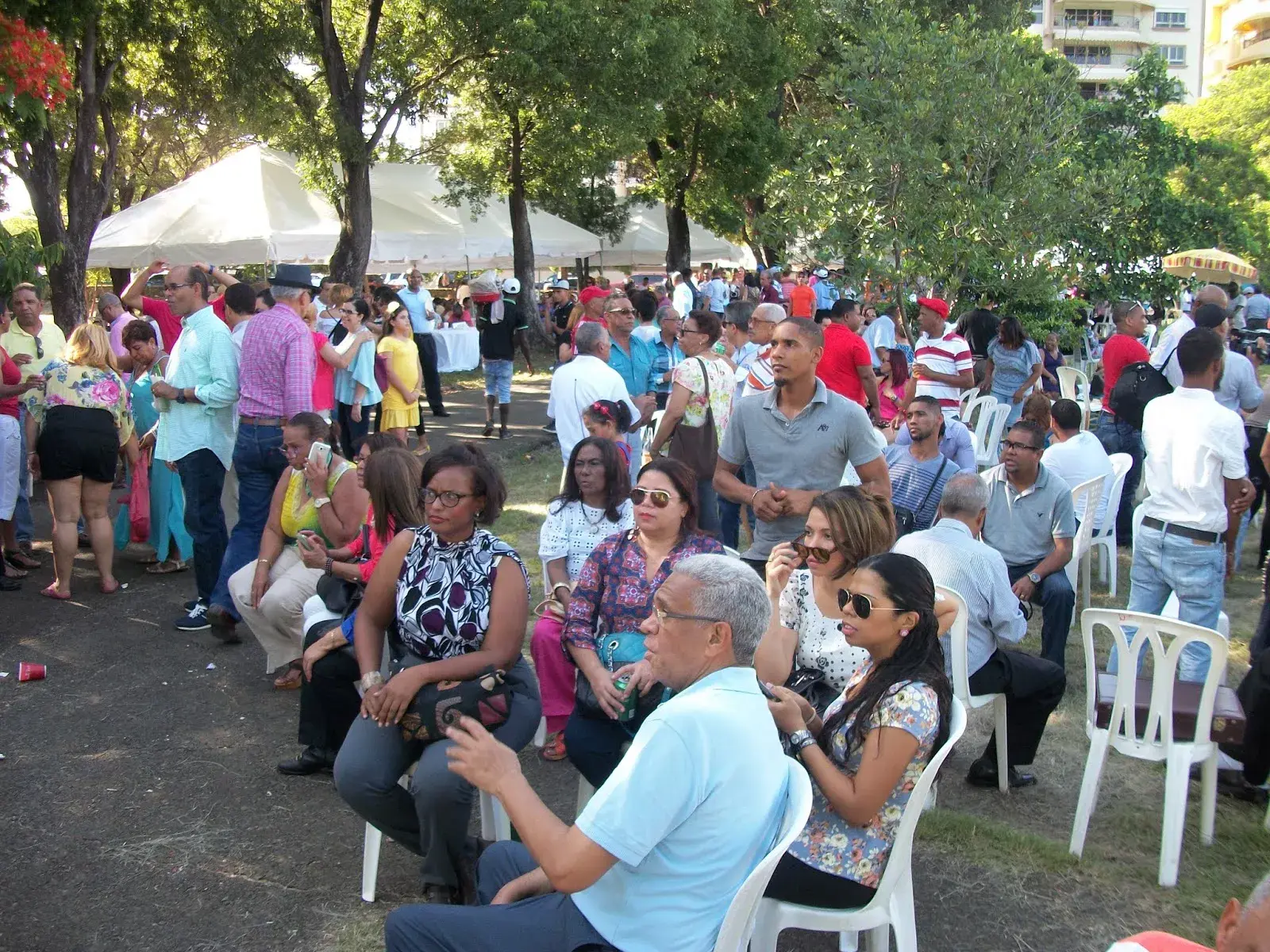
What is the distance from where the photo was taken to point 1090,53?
80625mm

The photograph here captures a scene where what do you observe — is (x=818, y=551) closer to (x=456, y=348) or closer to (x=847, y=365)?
(x=847, y=365)

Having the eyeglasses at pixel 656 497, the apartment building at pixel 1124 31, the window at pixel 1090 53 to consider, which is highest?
the apartment building at pixel 1124 31

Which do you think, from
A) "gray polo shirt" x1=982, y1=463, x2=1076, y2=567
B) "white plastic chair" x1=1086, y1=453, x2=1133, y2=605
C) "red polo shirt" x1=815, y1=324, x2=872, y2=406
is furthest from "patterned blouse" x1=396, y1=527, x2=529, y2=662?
"white plastic chair" x1=1086, y1=453, x2=1133, y2=605

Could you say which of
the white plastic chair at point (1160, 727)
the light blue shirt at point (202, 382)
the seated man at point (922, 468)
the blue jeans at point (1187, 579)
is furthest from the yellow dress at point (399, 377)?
the white plastic chair at point (1160, 727)

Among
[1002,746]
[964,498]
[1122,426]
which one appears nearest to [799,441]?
[964,498]

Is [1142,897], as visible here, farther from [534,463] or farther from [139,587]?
[534,463]

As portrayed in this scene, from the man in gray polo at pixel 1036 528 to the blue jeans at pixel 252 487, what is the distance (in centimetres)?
400

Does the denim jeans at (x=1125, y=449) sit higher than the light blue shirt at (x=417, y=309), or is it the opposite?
the light blue shirt at (x=417, y=309)

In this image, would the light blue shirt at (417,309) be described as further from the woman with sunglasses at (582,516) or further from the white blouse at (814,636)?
the white blouse at (814,636)

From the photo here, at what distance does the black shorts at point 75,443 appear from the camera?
694 centimetres

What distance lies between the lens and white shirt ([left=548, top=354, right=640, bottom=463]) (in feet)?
24.3

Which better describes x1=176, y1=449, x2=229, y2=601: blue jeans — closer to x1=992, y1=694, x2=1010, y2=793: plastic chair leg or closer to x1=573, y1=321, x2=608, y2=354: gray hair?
x1=573, y1=321, x2=608, y2=354: gray hair

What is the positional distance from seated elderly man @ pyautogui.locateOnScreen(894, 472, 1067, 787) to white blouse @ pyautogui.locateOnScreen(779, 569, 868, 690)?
69cm

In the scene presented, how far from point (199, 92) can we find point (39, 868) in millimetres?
15834
